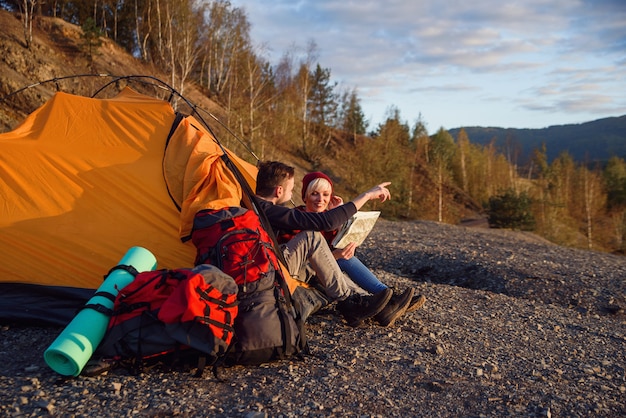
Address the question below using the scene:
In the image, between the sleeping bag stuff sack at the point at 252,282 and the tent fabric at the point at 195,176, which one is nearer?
the sleeping bag stuff sack at the point at 252,282

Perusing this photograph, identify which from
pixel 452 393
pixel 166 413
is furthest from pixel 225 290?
pixel 452 393

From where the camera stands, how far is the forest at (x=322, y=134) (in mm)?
29719

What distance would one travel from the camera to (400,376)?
13.8 feet

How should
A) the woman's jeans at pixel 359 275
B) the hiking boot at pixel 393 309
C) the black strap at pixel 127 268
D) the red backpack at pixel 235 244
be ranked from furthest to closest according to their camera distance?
the woman's jeans at pixel 359 275 → the hiking boot at pixel 393 309 → the black strap at pixel 127 268 → the red backpack at pixel 235 244

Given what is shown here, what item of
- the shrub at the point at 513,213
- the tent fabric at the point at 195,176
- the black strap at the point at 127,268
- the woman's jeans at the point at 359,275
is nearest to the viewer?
the black strap at the point at 127,268

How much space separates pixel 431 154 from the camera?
164ft

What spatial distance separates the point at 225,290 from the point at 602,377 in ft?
11.0

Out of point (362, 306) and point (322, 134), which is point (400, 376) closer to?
point (362, 306)

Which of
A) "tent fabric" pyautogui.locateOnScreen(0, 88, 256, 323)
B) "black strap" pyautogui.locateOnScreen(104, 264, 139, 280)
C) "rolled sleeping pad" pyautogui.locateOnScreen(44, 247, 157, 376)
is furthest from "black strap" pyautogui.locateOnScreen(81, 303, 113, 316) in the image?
"tent fabric" pyautogui.locateOnScreen(0, 88, 256, 323)

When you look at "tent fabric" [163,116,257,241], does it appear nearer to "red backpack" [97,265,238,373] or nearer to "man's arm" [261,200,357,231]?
"man's arm" [261,200,357,231]

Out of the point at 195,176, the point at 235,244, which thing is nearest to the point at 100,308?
the point at 235,244

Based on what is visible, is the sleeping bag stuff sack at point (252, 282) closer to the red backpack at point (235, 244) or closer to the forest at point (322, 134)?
the red backpack at point (235, 244)

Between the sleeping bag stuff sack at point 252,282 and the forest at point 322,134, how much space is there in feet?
66.4

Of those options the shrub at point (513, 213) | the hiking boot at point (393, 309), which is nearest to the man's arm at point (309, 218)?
the hiking boot at point (393, 309)
